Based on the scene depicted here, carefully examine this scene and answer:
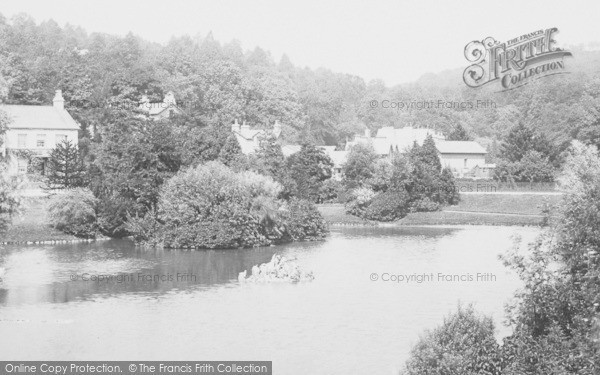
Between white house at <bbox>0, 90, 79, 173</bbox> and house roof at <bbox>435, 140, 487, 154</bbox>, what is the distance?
149 feet

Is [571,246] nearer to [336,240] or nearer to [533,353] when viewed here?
[533,353]

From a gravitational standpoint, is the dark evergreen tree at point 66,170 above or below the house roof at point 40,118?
below

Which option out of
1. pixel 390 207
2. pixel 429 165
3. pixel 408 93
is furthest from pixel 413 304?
pixel 408 93

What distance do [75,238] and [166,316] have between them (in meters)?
25.5

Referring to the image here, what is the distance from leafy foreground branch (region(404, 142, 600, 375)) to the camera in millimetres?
20062

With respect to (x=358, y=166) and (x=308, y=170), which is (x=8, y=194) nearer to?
(x=308, y=170)

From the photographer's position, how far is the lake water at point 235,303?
29.0 meters

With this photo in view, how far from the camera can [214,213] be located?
53750mm

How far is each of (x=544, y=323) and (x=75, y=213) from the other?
136ft

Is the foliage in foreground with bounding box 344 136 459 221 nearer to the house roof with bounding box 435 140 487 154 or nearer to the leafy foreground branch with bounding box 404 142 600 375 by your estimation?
the house roof with bounding box 435 140 487 154

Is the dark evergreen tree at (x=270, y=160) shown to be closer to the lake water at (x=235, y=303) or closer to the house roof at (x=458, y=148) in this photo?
the lake water at (x=235, y=303)

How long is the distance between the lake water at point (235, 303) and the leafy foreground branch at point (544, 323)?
3.09 meters

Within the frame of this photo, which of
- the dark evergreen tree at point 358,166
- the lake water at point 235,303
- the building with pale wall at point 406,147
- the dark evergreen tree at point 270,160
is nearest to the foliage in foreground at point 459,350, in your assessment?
the lake water at point 235,303

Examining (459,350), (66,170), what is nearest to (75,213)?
(66,170)
